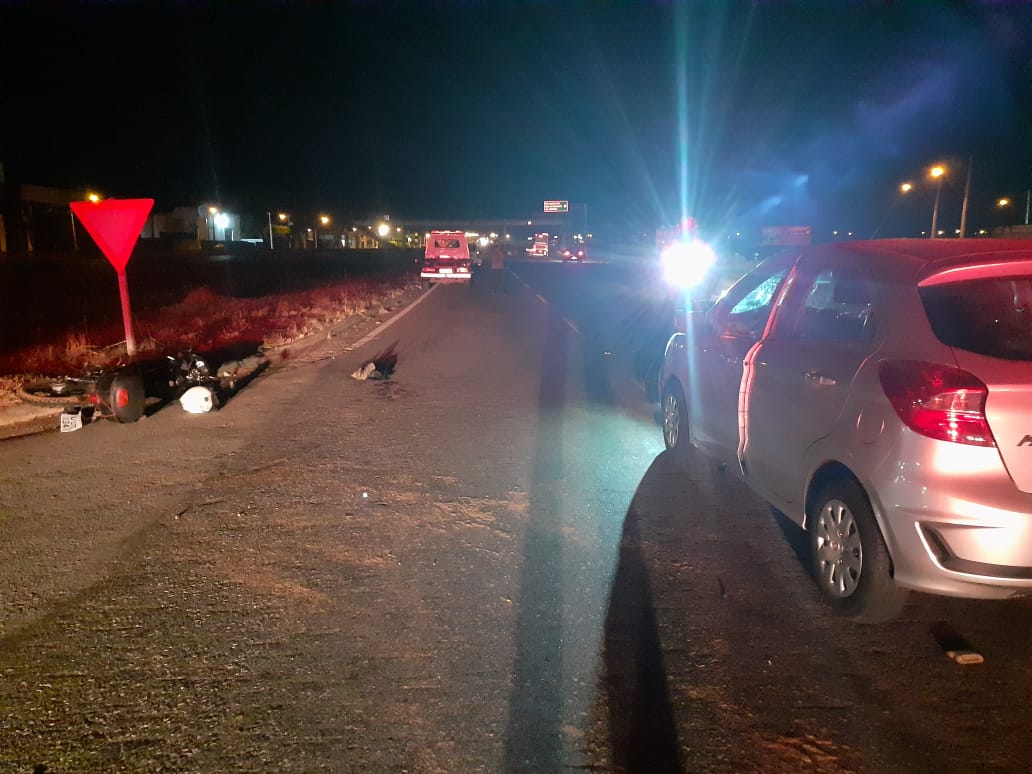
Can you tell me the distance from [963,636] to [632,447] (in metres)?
3.93

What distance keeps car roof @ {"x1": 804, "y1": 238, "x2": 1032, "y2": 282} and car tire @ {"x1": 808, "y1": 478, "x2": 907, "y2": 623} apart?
112 cm

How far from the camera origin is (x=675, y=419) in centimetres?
737

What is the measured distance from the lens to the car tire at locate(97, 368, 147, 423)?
8570 millimetres

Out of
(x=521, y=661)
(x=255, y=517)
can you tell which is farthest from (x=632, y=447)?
(x=521, y=661)

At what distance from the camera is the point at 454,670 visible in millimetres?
3920

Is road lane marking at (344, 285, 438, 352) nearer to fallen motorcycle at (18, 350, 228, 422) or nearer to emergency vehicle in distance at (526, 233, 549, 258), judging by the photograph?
fallen motorcycle at (18, 350, 228, 422)

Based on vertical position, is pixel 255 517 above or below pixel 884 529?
below

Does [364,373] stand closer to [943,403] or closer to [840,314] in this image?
[840,314]

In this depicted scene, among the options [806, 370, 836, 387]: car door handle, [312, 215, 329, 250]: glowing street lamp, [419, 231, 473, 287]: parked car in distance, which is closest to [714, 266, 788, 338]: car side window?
[806, 370, 836, 387]: car door handle

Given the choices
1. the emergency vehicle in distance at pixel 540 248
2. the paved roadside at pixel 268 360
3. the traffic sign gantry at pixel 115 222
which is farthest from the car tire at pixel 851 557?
the emergency vehicle in distance at pixel 540 248

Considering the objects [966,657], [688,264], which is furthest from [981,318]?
[688,264]

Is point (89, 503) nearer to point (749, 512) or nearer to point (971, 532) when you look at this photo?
point (749, 512)

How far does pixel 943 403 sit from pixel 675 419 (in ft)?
12.2

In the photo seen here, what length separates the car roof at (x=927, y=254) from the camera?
4117 millimetres
